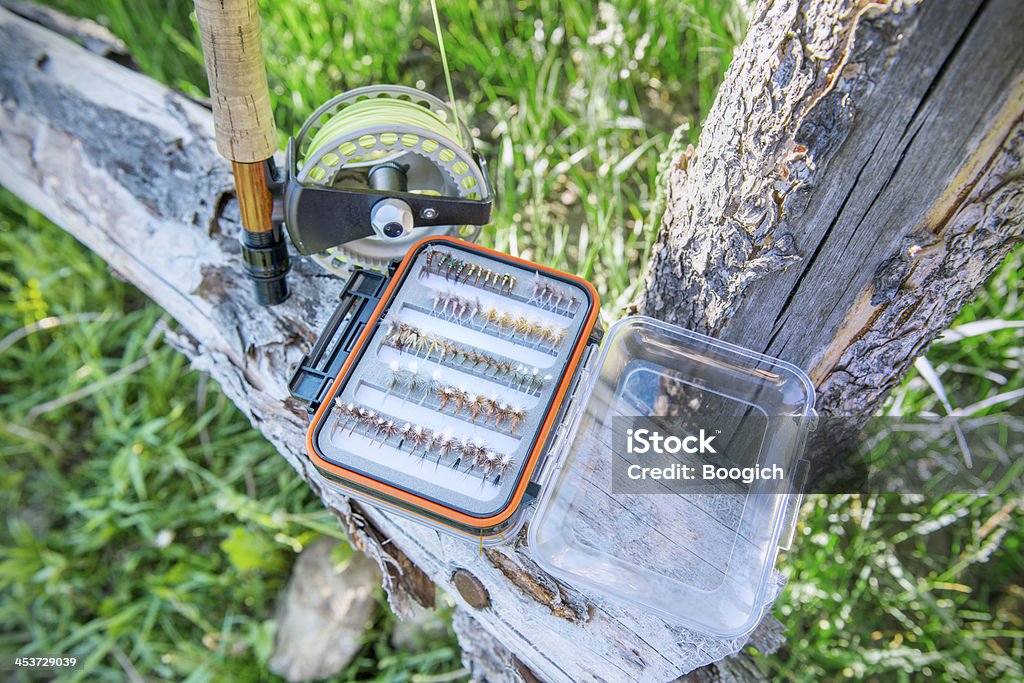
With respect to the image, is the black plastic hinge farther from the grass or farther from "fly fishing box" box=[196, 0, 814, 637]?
the grass

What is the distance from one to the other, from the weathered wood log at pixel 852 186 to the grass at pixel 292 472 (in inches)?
20.1

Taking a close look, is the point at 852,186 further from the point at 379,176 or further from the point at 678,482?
the point at 379,176

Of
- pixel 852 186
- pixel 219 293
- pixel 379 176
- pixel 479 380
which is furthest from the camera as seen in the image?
pixel 219 293

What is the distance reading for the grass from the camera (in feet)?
6.57

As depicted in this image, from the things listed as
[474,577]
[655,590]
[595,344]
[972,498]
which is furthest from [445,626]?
[972,498]

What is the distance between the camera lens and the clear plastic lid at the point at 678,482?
55.2 inches

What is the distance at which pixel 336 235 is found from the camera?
1.53m

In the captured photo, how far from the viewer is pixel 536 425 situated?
137cm

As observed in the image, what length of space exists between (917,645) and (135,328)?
8.32ft

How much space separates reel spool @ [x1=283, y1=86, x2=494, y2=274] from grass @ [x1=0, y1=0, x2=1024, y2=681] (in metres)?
0.49

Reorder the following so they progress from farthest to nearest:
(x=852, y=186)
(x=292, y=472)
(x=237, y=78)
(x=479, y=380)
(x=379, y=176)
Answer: (x=292, y=472) → (x=379, y=176) → (x=479, y=380) → (x=237, y=78) → (x=852, y=186)

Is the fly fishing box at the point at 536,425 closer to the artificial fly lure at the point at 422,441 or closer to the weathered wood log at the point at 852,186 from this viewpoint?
the artificial fly lure at the point at 422,441

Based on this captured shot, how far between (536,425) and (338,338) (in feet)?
1.43

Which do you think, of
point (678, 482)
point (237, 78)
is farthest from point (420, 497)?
point (237, 78)
